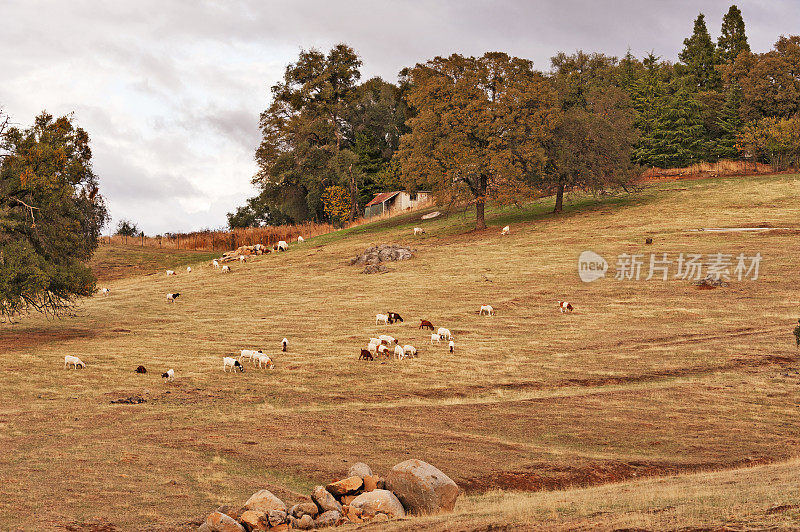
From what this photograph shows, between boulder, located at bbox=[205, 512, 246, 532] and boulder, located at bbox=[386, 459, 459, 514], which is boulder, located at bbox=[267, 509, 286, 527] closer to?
boulder, located at bbox=[205, 512, 246, 532]

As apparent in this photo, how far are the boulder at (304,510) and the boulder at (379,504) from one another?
967 millimetres

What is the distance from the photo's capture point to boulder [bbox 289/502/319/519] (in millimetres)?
18750

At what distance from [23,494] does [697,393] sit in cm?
2721

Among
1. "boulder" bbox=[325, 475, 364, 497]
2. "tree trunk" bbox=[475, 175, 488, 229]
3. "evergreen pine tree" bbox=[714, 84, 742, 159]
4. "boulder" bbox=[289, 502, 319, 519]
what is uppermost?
"evergreen pine tree" bbox=[714, 84, 742, 159]

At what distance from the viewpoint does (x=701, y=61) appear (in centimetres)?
14262

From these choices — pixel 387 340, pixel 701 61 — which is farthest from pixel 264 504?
pixel 701 61

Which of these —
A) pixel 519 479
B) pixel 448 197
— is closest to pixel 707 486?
pixel 519 479

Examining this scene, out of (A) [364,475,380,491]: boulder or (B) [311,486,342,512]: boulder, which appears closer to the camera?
(B) [311,486,342,512]: boulder

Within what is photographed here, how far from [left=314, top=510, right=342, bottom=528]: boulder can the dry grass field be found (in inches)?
72.8

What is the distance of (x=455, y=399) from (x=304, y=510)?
15154 millimetres

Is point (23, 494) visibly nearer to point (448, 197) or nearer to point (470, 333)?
point (470, 333)

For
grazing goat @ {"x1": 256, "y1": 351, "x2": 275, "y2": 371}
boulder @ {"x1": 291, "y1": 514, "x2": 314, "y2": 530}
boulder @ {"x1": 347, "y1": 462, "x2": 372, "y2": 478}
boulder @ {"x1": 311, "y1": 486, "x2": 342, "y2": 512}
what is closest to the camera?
boulder @ {"x1": 291, "y1": 514, "x2": 314, "y2": 530}

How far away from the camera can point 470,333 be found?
46.2 m

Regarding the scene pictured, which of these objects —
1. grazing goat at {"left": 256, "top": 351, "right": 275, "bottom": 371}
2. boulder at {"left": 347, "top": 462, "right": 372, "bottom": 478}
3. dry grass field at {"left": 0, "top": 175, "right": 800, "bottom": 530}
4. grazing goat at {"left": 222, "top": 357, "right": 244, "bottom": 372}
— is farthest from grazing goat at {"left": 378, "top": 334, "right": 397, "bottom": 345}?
boulder at {"left": 347, "top": 462, "right": 372, "bottom": 478}
